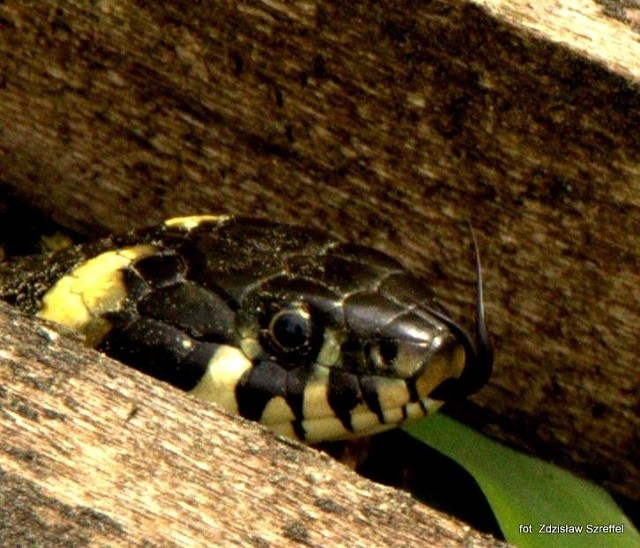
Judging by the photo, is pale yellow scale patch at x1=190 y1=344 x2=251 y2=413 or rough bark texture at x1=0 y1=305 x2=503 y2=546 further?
pale yellow scale patch at x1=190 y1=344 x2=251 y2=413

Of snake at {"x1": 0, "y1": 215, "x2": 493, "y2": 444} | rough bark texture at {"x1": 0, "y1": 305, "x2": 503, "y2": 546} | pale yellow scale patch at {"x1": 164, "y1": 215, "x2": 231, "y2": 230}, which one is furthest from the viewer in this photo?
pale yellow scale patch at {"x1": 164, "y1": 215, "x2": 231, "y2": 230}

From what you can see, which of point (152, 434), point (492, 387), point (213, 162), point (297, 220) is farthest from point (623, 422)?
point (152, 434)

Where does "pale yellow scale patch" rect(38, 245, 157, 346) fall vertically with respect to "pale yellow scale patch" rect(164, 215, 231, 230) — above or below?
below

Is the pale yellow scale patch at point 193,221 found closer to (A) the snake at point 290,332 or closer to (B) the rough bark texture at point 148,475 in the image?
(A) the snake at point 290,332

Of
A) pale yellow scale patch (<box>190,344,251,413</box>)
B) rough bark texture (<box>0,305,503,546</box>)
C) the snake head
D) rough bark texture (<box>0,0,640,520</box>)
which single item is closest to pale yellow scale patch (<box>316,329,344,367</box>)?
the snake head

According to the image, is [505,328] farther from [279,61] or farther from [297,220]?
[279,61]

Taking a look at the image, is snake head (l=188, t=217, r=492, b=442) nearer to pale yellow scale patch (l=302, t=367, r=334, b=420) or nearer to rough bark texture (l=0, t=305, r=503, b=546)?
pale yellow scale patch (l=302, t=367, r=334, b=420)
